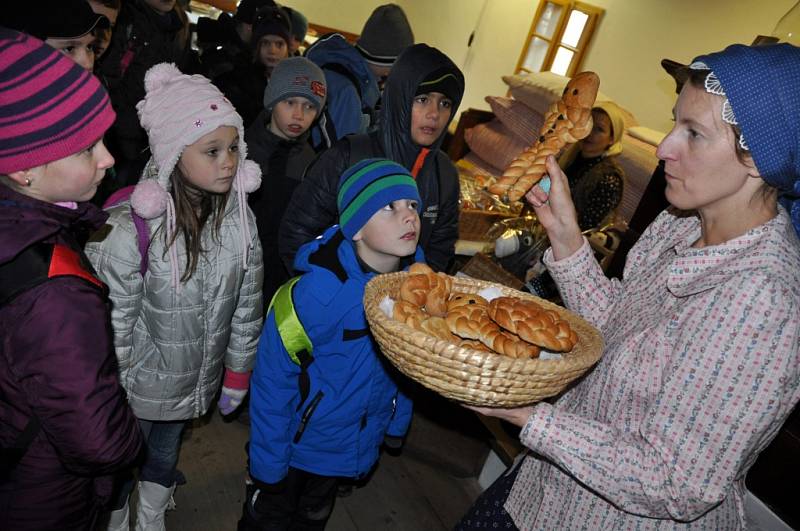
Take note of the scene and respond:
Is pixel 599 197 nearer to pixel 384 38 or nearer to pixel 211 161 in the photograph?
pixel 384 38

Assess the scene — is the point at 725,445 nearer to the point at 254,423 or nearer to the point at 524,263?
the point at 254,423

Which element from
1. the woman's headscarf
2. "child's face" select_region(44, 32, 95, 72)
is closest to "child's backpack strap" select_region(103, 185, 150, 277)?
"child's face" select_region(44, 32, 95, 72)

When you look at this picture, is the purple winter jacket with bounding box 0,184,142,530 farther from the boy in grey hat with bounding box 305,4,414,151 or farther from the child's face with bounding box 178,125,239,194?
the boy in grey hat with bounding box 305,4,414,151

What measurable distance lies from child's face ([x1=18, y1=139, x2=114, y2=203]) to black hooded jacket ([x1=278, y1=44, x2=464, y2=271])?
125 cm

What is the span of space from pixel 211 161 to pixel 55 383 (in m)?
1.02

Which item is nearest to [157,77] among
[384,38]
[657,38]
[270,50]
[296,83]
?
[296,83]

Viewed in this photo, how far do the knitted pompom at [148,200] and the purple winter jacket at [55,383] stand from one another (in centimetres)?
37

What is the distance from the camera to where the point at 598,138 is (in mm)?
3688

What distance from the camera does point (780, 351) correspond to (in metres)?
1.15

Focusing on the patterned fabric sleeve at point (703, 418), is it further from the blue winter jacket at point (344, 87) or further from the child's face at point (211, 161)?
the blue winter jacket at point (344, 87)

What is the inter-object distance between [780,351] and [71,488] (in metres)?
1.89

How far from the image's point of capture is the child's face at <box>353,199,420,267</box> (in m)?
1.99

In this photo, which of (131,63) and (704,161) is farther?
(131,63)

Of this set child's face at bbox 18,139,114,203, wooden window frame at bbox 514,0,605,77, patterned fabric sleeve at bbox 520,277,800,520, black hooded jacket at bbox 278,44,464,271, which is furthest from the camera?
wooden window frame at bbox 514,0,605,77
